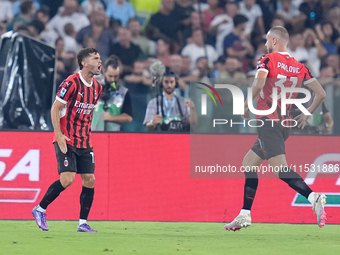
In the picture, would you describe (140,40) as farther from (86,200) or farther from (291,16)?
(86,200)

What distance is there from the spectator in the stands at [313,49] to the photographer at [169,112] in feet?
11.1

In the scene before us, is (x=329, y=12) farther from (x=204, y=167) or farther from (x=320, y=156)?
(x=204, y=167)

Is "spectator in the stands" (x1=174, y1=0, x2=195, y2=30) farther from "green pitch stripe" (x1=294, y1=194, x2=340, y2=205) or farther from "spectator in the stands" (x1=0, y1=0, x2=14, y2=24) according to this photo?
"green pitch stripe" (x1=294, y1=194, x2=340, y2=205)

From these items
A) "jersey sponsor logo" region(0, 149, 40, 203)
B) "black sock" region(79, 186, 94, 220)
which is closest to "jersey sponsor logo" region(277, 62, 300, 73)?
"black sock" region(79, 186, 94, 220)

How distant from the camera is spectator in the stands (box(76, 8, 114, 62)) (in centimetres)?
945

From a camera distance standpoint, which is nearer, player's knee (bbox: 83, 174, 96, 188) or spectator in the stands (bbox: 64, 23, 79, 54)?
player's knee (bbox: 83, 174, 96, 188)

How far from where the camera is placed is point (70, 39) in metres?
9.68

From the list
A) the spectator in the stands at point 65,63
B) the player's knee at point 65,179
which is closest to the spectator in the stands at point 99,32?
the spectator in the stands at point 65,63

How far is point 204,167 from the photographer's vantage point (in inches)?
289

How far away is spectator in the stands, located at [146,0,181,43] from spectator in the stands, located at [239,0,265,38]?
139 cm

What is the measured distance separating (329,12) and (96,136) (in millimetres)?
5964

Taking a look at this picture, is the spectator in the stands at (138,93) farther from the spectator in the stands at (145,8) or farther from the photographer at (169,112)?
the spectator in the stands at (145,8)

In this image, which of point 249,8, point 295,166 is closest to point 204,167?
point 295,166

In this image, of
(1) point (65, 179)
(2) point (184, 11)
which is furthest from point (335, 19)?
(1) point (65, 179)
